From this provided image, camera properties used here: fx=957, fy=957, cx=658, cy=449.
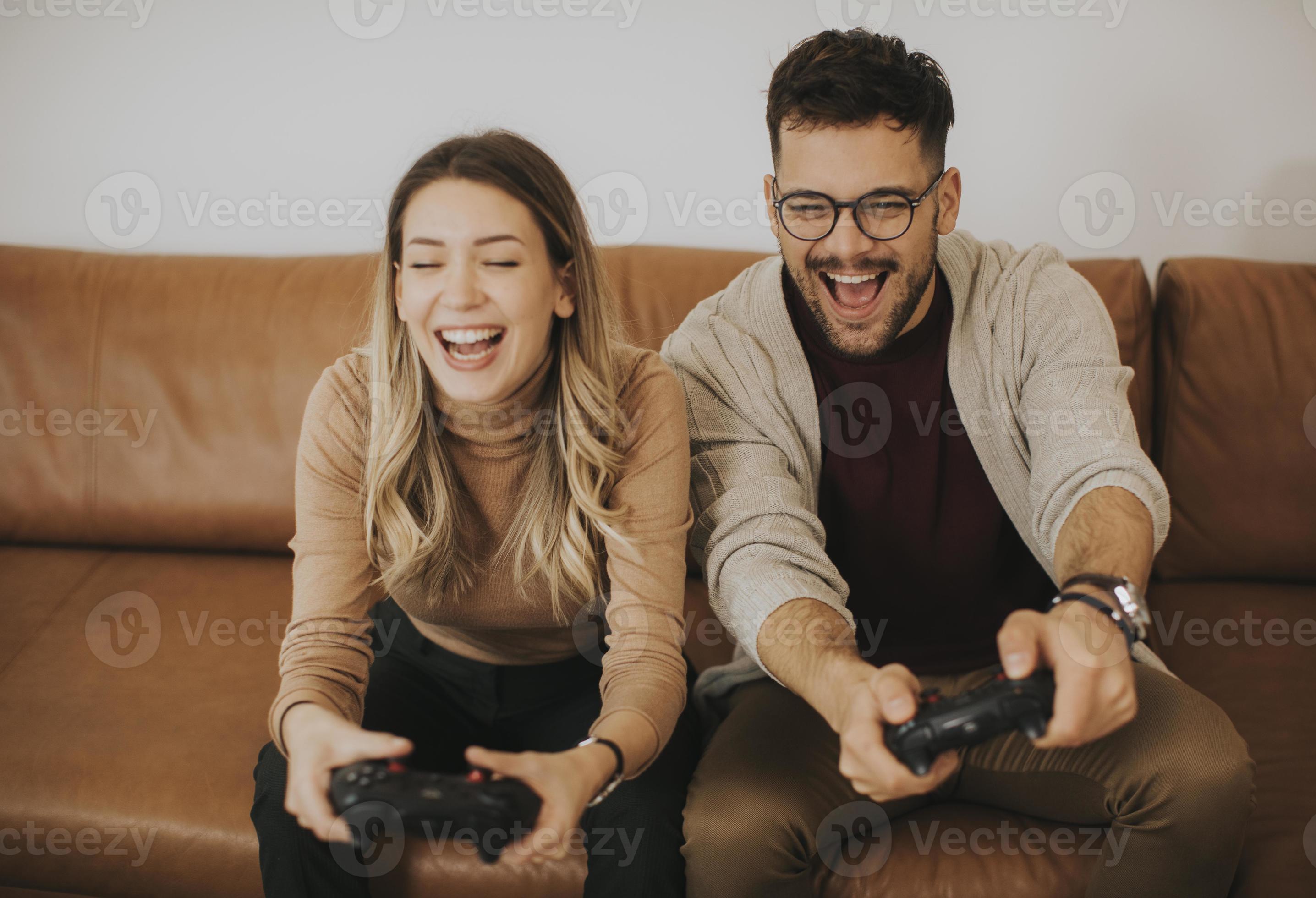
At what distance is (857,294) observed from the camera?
1.25m

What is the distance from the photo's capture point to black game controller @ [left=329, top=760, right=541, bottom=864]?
82cm

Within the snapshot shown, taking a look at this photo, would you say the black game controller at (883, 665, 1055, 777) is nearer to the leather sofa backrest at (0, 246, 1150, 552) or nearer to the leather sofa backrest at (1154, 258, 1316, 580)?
the leather sofa backrest at (1154, 258, 1316, 580)

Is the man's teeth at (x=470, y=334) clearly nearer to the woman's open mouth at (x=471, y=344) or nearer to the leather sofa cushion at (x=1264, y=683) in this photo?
the woman's open mouth at (x=471, y=344)

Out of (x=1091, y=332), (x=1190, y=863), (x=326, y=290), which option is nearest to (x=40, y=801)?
(x=326, y=290)

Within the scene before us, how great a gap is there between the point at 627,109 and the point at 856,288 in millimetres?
733

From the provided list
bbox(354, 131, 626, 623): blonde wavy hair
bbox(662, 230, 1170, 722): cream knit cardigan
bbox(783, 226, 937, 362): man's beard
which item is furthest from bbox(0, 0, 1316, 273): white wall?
bbox(354, 131, 626, 623): blonde wavy hair

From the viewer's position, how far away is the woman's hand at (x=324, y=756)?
895mm

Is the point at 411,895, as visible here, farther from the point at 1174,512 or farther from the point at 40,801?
the point at 1174,512

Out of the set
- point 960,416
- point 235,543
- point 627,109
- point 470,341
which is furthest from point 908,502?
point 235,543

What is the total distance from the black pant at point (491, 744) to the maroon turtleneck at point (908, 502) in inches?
12.4

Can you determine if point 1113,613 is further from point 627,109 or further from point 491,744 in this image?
point 627,109

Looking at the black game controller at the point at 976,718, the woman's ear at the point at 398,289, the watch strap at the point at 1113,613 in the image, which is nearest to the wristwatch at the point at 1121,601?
the watch strap at the point at 1113,613

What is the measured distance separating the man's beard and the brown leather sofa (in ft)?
1.30

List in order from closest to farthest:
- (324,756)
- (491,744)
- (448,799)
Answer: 1. (448,799)
2. (324,756)
3. (491,744)
